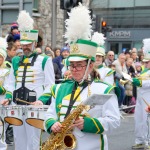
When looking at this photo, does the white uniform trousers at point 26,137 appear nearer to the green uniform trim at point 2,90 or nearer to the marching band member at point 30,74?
the marching band member at point 30,74

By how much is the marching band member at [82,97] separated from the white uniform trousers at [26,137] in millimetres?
2484

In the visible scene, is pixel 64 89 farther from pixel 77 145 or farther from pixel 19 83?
pixel 19 83

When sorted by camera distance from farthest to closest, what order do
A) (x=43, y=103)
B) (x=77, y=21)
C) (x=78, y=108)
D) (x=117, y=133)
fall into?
(x=117, y=133) < (x=43, y=103) < (x=77, y=21) < (x=78, y=108)

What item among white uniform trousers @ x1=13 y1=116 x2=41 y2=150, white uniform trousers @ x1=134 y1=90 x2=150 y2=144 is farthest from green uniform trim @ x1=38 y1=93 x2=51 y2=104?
white uniform trousers @ x1=134 y1=90 x2=150 y2=144

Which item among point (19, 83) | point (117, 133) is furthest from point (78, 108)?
point (117, 133)

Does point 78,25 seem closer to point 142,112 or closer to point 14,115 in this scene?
point 14,115

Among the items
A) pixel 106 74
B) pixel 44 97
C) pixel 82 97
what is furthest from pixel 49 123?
pixel 106 74

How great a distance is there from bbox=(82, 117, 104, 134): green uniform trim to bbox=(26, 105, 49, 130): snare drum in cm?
188

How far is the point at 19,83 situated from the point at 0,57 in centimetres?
58

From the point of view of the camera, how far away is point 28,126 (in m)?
7.80

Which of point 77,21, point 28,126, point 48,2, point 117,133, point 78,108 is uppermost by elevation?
point 48,2

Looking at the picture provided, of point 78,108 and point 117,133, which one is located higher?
point 78,108

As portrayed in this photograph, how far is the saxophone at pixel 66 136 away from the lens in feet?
16.3

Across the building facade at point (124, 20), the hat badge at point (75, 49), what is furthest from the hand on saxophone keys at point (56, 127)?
the building facade at point (124, 20)
